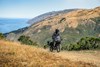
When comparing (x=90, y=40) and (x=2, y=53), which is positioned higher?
(x=2, y=53)

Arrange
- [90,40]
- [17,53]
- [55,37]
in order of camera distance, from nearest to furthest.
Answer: [17,53]
[55,37]
[90,40]

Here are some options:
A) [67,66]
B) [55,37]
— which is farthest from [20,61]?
[55,37]

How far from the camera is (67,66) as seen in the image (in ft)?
44.7

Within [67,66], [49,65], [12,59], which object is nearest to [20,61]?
[12,59]

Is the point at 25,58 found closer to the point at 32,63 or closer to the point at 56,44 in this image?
the point at 32,63

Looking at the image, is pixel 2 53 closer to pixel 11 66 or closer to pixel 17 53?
pixel 17 53

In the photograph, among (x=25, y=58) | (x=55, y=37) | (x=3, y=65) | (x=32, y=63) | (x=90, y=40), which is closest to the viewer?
(x=3, y=65)

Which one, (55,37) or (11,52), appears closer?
(11,52)

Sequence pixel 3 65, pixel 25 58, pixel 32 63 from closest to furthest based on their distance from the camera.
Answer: pixel 3 65
pixel 32 63
pixel 25 58

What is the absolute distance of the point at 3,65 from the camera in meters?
11.5

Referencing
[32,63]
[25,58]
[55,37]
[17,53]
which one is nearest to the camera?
[32,63]

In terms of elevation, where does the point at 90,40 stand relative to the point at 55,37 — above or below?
below

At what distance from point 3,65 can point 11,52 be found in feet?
13.3

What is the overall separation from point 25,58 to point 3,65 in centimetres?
278
